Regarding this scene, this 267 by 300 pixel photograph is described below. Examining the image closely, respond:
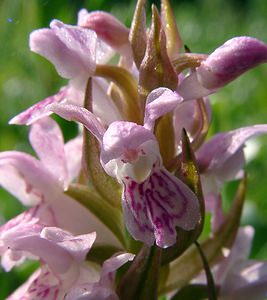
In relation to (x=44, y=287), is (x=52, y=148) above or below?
above

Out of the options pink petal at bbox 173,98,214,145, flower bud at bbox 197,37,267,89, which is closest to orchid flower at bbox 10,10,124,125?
pink petal at bbox 173,98,214,145

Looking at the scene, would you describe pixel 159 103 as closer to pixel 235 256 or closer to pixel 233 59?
pixel 233 59

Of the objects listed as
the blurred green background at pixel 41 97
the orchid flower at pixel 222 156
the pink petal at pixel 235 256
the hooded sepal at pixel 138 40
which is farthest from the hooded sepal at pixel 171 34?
the blurred green background at pixel 41 97

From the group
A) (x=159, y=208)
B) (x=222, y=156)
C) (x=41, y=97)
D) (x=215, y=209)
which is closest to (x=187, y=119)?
(x=222, y=156)

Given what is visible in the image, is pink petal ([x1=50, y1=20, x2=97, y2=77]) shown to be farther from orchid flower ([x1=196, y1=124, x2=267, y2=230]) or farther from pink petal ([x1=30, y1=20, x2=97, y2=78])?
orchid flower ([x1=196, y1=124, x2=267, y2=230])

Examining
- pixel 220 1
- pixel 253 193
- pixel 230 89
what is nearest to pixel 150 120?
pixel 253 193
